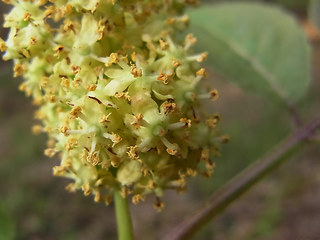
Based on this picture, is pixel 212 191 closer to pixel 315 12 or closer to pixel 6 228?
pixel 315 12

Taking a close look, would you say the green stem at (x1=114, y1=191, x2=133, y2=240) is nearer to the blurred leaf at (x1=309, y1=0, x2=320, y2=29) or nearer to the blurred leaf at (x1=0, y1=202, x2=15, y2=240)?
the blurred leaf at (x1=0, y1=202, x2=15, y2=240)

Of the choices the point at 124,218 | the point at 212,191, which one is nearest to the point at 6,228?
the point at 124,218

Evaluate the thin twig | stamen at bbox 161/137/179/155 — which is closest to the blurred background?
the thin twig

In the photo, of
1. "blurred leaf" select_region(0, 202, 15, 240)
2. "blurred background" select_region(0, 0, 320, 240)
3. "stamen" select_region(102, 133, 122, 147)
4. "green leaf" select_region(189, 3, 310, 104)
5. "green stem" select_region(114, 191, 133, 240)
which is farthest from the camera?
"blurred background" select_region(0, 0, 320, 240)

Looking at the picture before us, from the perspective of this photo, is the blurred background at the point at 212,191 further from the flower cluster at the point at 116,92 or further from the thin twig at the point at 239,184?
the flower cluster at the point at 116,92

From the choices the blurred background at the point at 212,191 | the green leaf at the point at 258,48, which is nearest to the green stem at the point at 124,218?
the green leaf at the point at 258,48

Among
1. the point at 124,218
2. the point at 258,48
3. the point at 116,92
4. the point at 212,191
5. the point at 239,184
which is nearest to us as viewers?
the point at 116,92
